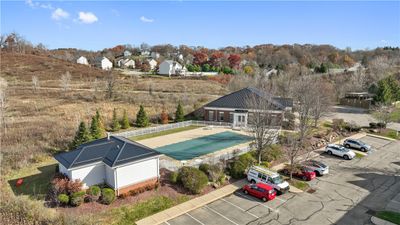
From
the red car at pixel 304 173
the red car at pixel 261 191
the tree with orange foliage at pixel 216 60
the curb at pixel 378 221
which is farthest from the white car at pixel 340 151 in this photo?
→ the tree with orange foliage at pixel 216 60

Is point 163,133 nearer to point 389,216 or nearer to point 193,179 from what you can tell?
point 193,179

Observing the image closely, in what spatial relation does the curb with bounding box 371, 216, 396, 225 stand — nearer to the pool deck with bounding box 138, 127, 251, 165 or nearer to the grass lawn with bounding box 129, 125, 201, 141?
the pool deck with bounding box 138, 127, 251, 165

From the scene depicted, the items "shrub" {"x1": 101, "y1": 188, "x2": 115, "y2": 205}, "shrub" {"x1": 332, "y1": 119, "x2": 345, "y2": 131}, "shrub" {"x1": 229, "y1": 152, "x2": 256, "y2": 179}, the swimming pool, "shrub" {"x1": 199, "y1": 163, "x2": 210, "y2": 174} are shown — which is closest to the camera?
"shrub" {"x1": 101, "y1": 188, "x2": 115, "y2": 205}

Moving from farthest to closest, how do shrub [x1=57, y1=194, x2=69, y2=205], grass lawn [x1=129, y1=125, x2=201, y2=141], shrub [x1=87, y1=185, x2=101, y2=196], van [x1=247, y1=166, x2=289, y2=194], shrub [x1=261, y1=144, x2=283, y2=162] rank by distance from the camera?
grass lawn [x1=129, y1=125, x2=201, y2=141]
shrub [x1=261, y1=144, x2=283, y2=162]
van [x1=247, y1=166, x2=289, y2=194]
shrub [x1=87, y1=185, x2=101, y2=196]
shrub [x1=57, y1=194, x2=69, y2=205]

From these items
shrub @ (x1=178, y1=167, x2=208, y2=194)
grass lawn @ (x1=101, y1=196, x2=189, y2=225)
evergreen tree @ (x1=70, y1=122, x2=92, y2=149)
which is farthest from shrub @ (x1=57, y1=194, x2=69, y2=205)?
evergreen tree @ (x1=70, y1=122, x2=92, y2=149)

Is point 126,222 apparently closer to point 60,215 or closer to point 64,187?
point 60,215

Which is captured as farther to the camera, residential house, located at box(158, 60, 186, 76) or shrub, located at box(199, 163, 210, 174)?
residential house, located at box(158, 60, 186, 76)

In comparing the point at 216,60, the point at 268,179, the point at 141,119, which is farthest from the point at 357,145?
the point at 216,60
